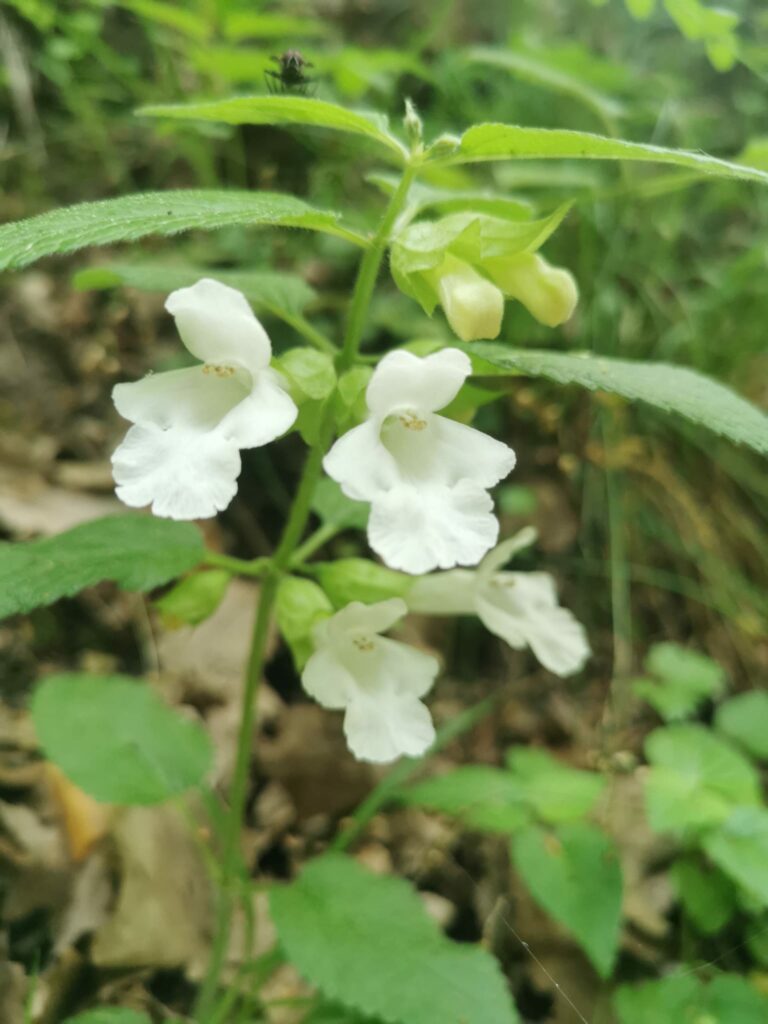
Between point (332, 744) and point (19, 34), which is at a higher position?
point (19, 34)

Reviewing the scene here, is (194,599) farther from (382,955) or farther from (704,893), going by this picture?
(704,893)

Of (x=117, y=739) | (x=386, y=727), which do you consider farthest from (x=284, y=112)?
(x=117, y=739)

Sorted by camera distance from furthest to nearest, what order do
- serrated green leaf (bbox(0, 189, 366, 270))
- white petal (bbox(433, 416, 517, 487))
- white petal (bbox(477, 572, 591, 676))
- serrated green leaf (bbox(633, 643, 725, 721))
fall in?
serrated green leaf (bbox(633, 643, 725, 721)), white petal (bbox(477, 572, 591, 676)), white petal (bbox(433, 416, 517, 487)), serrated green leaf (bbox(0, 189, 366, 270))

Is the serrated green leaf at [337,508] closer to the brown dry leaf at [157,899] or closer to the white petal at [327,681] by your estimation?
the white petal at [327,681]

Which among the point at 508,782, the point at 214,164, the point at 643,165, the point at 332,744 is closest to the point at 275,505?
the point at 332,744

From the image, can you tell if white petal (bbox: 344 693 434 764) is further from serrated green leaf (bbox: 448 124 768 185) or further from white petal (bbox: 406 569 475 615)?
serrated green leaf (bbox: 448 124 768 185)

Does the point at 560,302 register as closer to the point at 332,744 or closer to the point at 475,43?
the point at 332,744

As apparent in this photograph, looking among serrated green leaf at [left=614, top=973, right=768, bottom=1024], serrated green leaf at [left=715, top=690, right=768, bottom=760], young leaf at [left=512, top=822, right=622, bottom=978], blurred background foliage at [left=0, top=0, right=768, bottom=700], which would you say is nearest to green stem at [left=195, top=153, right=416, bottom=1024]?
young leaf at [left=512, top=822, right=622, bottom=978]
